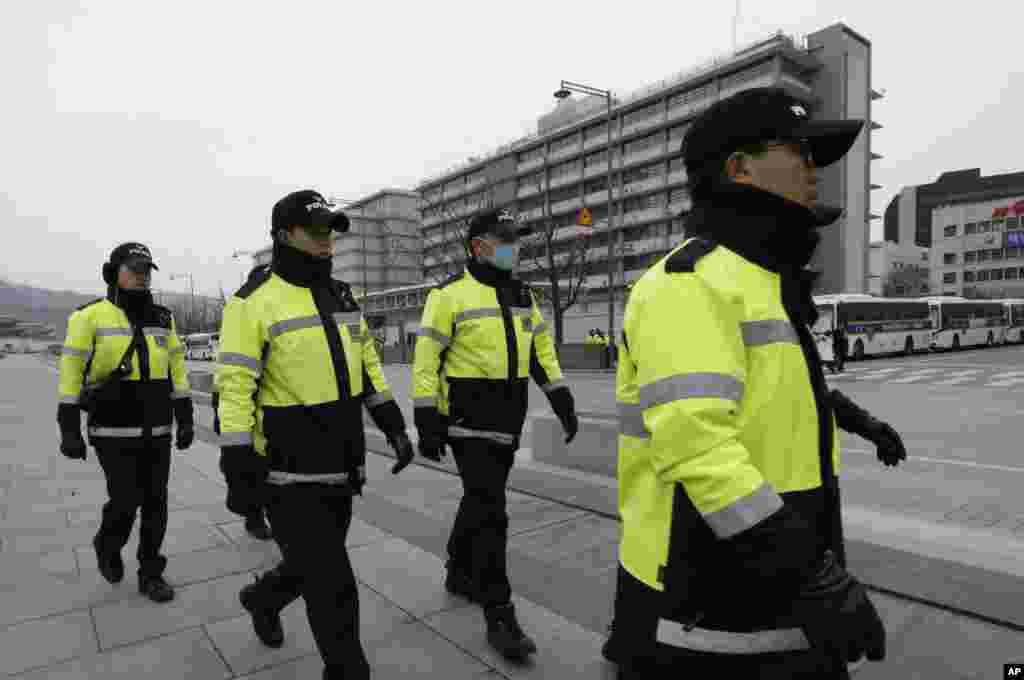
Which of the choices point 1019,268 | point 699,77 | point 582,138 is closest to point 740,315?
point 699,77

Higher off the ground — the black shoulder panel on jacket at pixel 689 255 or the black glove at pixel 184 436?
the black shoulder panel on jacket at pixel 689 255

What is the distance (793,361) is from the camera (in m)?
1.44

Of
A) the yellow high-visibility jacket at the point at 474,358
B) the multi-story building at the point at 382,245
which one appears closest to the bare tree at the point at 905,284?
the multi-story building at the point at 382,245

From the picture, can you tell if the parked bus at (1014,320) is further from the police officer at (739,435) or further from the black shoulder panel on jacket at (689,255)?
the black shoulder panel on jacket at (689,255)

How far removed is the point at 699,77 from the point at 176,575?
5622 cm

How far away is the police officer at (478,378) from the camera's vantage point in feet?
10.6

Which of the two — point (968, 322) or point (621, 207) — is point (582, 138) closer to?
point (621, 207)

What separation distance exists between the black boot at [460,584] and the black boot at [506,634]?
1.65ft

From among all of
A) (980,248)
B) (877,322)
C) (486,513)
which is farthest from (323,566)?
(980,248)

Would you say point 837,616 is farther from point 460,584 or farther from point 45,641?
point 45,641

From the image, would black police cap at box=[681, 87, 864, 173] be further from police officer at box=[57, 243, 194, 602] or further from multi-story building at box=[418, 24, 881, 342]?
multi-story building at box=[418, 24, 881, 342]

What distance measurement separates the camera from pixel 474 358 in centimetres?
330

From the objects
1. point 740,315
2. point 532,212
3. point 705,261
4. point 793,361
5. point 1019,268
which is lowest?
point 793,361

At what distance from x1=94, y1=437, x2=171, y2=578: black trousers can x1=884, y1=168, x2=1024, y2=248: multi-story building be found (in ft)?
381
